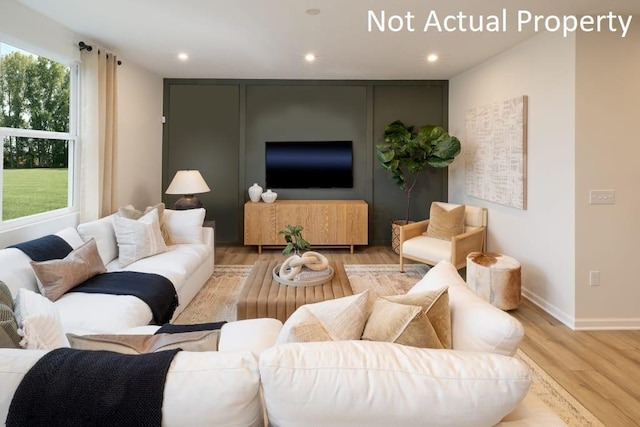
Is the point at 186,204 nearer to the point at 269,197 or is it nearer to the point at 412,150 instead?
the point at 269,197

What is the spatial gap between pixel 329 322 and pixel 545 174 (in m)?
3.05

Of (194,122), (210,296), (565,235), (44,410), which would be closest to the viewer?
(44,410)

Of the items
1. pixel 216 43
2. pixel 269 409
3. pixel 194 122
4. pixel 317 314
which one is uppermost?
pixel 216 43

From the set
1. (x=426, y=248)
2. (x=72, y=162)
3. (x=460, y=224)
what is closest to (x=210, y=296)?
(x=72, y=162)

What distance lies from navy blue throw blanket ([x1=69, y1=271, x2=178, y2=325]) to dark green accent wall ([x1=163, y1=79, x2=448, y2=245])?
3.14 metres

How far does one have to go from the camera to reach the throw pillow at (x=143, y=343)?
132 cm

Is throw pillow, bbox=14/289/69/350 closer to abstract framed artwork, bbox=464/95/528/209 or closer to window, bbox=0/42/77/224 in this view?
window, bbox=0/42/77/224

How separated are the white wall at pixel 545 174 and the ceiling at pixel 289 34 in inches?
11.3

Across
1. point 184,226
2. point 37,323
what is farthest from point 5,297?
point 184,226

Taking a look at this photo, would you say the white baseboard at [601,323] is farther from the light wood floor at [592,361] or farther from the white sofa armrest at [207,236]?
the white sofa armrest at [207,236]

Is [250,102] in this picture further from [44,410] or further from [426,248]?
[44,410]

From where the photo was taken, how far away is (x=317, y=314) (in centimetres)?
150

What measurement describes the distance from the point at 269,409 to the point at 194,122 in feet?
18.4

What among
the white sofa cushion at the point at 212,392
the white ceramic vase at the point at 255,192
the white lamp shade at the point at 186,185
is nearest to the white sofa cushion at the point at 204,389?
the white sofa cushion at the point at 212,392
